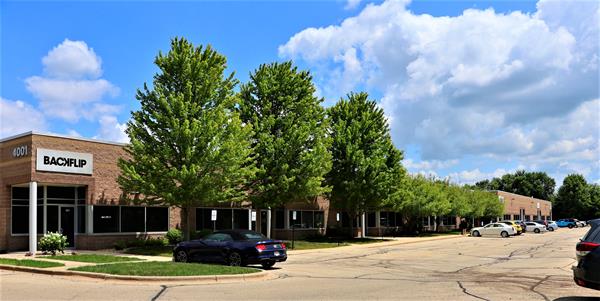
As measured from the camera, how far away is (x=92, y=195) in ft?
97.2

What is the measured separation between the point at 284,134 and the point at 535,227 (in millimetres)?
45986

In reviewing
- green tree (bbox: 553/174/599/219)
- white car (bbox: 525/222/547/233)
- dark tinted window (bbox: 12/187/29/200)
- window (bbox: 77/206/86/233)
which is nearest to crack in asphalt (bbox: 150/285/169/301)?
window (bbox: 77/206/86/233)

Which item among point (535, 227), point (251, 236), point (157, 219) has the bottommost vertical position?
point (535, 227)

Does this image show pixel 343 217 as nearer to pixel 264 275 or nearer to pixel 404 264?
pixel 404 264

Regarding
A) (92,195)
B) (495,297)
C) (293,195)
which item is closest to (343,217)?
(293,195)

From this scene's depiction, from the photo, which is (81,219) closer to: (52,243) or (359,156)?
(52,243)

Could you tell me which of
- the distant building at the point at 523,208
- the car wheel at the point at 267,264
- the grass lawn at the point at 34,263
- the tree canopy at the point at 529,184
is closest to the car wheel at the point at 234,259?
the car wheel at the point at 267,264

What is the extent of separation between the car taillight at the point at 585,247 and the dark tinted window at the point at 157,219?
1007 inches

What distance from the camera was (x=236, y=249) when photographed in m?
19.5

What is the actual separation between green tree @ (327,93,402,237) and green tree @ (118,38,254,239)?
1259cm

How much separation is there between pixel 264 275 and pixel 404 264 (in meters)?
7.51

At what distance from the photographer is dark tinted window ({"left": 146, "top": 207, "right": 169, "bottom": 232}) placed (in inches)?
1277

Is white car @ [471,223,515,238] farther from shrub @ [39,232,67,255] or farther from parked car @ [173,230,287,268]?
shrub @ [39,232,67,255]

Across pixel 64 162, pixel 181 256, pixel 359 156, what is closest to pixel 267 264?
pixel 181 256
